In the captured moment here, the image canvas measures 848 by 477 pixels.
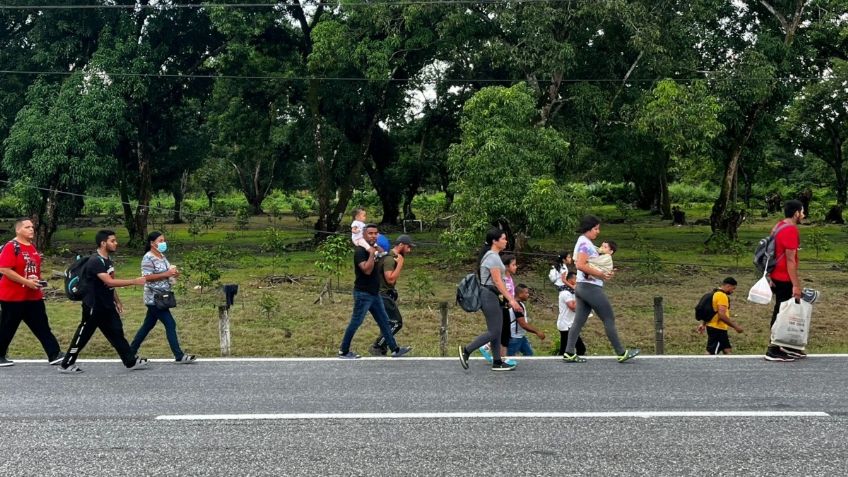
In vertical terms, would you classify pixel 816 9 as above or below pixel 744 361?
above

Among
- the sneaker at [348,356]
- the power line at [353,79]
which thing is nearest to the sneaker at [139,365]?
the sneaker at [348,356]

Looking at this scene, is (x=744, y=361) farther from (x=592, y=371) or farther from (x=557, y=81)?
(x=557, y=81)

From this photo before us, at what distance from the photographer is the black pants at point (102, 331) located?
7953 millimetres

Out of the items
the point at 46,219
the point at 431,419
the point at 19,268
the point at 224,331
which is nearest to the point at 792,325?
the point at 431,419

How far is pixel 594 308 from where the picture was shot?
822 cm

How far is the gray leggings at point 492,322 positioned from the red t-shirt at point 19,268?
4826mm

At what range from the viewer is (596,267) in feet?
26.8

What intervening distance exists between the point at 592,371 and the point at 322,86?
21.9 meters

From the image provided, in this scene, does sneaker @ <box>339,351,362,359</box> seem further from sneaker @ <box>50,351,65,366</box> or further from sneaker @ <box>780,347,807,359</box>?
sneaker @ <box>780,347,807,359</box>

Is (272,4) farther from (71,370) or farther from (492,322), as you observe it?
(492,322)

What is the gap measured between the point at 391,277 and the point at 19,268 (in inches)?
160

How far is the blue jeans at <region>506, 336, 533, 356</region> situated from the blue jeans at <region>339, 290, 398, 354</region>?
1420 mm

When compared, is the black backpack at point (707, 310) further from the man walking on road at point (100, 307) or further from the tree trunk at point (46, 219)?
the tree trunk at point (46, 219)

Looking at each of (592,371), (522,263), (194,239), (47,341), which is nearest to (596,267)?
(592,371)
